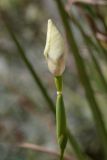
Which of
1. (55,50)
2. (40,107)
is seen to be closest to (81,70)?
(55,50)

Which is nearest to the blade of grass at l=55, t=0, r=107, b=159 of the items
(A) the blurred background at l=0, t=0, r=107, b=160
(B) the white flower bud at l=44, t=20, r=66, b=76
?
(B) the white flower bud at l=44, t=20, r=66, b=76

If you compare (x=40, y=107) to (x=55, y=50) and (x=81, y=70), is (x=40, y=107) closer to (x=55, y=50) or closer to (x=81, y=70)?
(x=81, y=70)

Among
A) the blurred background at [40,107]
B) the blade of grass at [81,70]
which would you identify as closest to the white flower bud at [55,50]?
the blade of grass at [81,70]

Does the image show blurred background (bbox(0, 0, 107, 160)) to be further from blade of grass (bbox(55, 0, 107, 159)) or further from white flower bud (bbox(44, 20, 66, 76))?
white flower bud (bbox(44, 20, 66, 76))

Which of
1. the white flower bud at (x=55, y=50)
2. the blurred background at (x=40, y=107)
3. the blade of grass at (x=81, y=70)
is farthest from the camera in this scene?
the blurred background at (x=40, y=107)

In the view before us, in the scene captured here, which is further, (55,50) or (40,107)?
(40,107)

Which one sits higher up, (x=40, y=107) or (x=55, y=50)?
(x=55, y=50)

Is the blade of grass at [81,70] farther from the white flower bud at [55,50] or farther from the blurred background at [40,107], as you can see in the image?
the blurred background at [40,107]

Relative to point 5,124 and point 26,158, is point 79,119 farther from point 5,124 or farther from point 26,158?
point 26,158

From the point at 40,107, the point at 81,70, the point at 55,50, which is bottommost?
the point at 40,107
